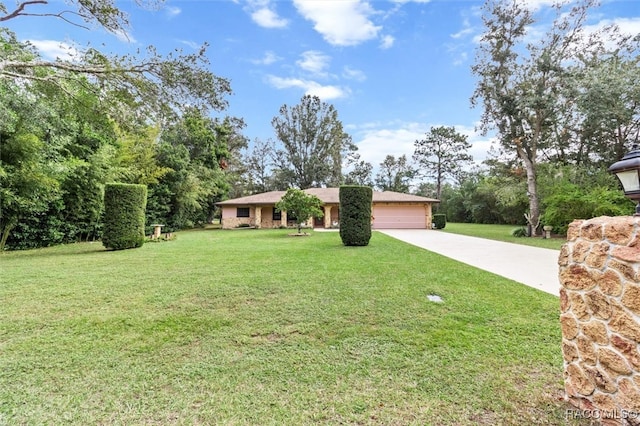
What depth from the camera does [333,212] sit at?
22.8 metres

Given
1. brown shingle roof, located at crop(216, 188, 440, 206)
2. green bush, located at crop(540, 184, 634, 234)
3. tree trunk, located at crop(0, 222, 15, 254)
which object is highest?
brown shingle roof, located at crop(216, 188, 440, 206)

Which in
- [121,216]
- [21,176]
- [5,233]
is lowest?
[5,233]

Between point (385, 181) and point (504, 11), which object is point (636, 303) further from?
point (385, 181)

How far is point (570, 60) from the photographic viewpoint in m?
14.3

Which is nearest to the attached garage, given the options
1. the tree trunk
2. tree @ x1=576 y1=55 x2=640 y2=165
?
tree @ x1=576 y1=55 x2=640 y2=165

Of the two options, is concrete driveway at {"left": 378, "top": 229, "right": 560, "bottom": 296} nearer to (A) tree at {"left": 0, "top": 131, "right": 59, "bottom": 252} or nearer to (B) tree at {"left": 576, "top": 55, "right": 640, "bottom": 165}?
(B) tree at {"left": 576, "top": 55, "right": 640, "bottom": 165}

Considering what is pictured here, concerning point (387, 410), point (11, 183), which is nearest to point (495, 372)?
point (387, 410)

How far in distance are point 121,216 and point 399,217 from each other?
57.2 ft

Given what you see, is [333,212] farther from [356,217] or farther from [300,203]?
[356,217]

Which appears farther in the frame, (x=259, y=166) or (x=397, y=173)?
(x=397, y=173)

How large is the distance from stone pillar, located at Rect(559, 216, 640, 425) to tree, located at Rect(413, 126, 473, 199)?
118 ft

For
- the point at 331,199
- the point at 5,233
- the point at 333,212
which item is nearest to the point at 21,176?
the point at 5,233

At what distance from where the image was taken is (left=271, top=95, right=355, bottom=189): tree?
32.8 metres

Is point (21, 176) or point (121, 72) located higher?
point (121, 72)
